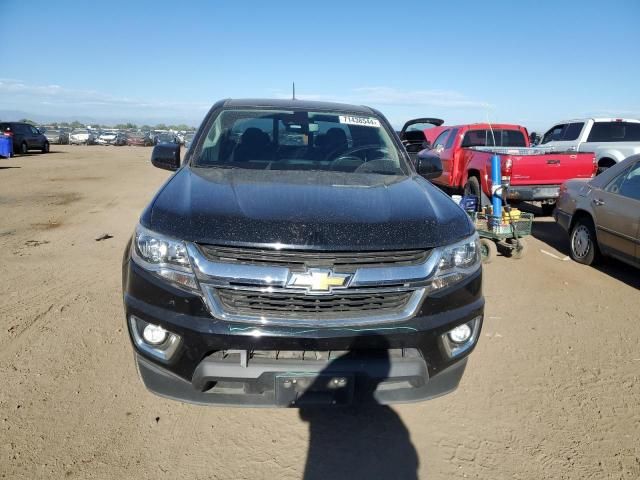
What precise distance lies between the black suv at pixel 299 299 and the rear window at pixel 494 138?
8942 millimetres

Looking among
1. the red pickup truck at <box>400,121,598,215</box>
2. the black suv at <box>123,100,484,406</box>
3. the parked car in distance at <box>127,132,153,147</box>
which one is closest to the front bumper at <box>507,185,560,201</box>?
the red pickup truck at <box>400,121,598,215</box>

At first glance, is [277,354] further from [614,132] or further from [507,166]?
[614,132]

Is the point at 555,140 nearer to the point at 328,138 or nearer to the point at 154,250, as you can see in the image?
the point at 328,138

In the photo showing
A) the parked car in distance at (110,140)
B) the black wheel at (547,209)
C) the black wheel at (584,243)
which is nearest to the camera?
the black wheel at (584,243)

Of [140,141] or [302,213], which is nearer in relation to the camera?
[302,213]

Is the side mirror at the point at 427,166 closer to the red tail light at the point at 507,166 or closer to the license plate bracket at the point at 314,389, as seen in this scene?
the license plate bracket at the point at 314,389

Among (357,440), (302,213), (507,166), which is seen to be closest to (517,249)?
(507,166)

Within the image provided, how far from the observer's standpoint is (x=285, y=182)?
305cm

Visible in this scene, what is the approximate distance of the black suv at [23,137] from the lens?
82.8 feet

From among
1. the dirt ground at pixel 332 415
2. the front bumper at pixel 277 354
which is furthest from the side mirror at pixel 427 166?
the front bumper at pixel 277 354

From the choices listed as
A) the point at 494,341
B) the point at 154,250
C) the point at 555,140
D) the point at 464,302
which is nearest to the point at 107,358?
the point at 154,250

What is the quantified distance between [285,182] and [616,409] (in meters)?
2.59

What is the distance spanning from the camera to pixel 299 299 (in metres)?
2.27

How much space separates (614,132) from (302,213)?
1214 centimetres
